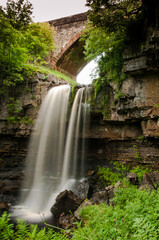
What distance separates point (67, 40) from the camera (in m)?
17.9

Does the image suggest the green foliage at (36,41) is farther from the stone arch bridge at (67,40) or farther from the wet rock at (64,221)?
the wet rock at (64,221)

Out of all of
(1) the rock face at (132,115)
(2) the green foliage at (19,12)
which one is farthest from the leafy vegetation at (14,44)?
(1) the rock face at (132,115)

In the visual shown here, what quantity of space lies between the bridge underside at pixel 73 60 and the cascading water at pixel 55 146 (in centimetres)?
969

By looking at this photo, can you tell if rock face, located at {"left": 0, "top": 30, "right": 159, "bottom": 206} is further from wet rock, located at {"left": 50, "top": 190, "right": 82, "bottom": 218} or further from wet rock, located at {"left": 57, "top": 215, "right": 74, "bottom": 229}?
wet rock, located at {"left": 57, "top": 215, "right": 74, "bottom": 229}

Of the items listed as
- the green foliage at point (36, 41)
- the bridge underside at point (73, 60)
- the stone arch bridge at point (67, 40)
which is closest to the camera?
the green foliage at point (36, 41)

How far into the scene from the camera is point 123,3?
6.27m

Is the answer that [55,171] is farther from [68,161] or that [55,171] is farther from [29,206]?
[29,206]

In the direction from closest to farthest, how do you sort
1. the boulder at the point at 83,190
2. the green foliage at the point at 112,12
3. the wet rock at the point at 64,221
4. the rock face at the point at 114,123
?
the wet rock at the point at 64,221
the green foliage at the point at 112,12
the boulder at the point at 83,190
the rock face at the point at 114,123

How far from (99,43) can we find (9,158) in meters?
9.19

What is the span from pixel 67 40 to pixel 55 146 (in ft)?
45.2

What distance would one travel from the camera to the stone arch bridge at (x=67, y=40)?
17.4 m

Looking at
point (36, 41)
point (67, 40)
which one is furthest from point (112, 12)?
point (67, 40)

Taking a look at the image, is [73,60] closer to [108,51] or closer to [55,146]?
[108,51]

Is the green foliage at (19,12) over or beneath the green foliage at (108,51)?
over
